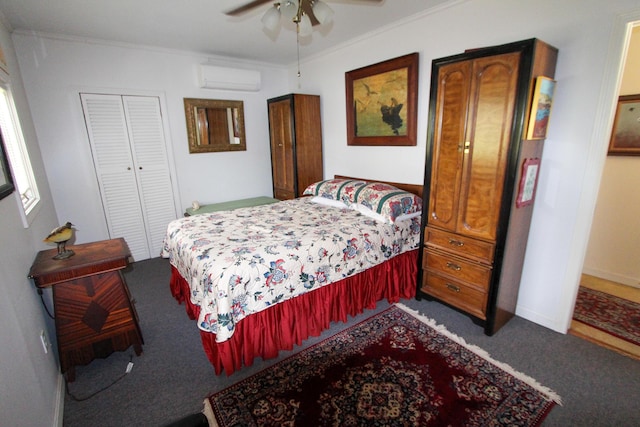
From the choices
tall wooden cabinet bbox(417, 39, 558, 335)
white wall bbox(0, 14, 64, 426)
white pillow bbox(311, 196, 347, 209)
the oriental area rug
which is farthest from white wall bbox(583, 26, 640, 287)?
white wall bbox(0, 14, 64, 426)

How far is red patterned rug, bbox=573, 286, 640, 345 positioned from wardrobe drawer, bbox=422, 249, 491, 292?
36.0 inches

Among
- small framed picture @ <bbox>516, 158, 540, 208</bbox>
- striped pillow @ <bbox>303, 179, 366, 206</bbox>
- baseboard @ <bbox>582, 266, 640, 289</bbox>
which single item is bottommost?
baseboard @ <bbox>582, 266, 640, 289</bbox>

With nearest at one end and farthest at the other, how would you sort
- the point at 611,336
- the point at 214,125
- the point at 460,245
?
the point at 611,336
the point at 460,245
the point at 214,125

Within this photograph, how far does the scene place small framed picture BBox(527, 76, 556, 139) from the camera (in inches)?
71.6

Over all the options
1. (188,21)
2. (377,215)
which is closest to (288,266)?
(377,215)

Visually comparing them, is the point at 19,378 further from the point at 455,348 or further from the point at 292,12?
the point at 455,348

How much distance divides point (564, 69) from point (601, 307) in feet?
6.43

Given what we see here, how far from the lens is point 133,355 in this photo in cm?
213

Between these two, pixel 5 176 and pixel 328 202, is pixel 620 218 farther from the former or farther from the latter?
pixel 5 176

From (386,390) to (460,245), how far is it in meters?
1.18

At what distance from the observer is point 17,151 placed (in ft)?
7.89

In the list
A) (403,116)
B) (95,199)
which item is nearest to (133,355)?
(95,199)

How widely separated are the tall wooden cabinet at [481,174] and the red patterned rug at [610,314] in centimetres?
60

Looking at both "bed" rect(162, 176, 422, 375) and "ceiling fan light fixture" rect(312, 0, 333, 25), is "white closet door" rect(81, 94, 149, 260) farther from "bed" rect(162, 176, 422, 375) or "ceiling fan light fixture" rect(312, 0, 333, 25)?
"ceiling fan light fixture" rect(312, 0, 333, 25)
